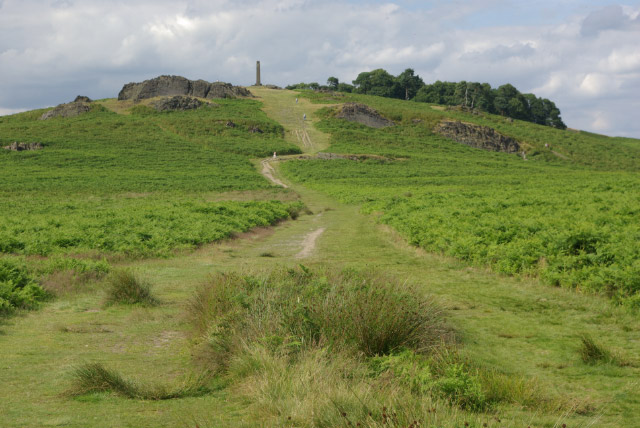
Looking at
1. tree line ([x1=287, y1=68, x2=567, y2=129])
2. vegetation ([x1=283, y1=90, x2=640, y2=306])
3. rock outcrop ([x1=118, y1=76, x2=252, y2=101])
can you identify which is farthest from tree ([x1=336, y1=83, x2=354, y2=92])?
vegetation ([x1=283, y1=90, x2=640, y2=306])

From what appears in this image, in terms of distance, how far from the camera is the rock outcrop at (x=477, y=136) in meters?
95.3

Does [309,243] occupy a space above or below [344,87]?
below

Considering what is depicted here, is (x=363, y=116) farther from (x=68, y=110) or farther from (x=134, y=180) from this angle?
(x=134, y=180)

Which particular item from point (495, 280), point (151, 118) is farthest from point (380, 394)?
point (151, 118)

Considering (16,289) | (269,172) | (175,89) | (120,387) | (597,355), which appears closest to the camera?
(120,387)

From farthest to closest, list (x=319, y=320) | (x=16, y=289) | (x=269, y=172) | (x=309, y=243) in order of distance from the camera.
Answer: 1. (x=269, y=172)
2. (x=309, y=243)
3. (x=16, y=289)
4. (x=319, y=320)

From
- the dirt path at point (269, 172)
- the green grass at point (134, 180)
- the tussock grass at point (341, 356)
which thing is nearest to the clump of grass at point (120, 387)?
the tussock grass at point (341, 356)

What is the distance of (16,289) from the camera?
38.2 feet

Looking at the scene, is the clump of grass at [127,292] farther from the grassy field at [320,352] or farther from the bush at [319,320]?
the bush at [319,320]

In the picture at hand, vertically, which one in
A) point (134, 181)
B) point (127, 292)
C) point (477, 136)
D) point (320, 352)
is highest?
point (477, 136)

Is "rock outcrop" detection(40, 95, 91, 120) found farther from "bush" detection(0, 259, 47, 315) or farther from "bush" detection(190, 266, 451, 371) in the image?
"bush" detection(190, 266, 451, 371)

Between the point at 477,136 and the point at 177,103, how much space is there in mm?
59054

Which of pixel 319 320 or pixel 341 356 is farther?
pixel 319 320

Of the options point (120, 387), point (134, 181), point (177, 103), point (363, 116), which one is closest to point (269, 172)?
point (134, 181)
